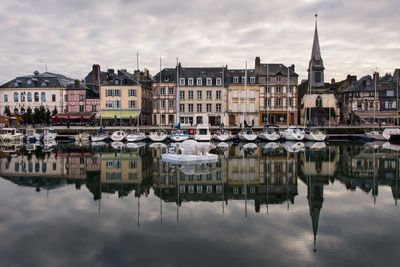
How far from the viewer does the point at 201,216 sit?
11219 millimetres

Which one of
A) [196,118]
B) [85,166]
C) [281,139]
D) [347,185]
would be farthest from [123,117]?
[347,185]

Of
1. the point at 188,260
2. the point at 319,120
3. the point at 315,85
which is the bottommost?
the point at 188,260

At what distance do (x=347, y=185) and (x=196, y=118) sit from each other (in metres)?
35.7

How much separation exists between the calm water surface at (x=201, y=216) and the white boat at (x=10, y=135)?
26.7 metres

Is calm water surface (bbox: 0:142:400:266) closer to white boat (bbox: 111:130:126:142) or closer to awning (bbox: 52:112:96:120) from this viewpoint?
white boat (bbox: 111:130:126:142)

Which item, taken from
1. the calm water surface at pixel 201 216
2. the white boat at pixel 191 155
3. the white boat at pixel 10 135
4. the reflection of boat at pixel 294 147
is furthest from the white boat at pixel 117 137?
the white boat at pixel 191 155

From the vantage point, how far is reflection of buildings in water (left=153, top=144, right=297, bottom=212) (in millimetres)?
13953

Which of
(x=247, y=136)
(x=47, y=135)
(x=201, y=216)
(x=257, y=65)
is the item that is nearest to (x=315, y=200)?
(x=201, y=216)

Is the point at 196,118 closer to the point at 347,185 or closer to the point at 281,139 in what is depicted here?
the point at 281,139

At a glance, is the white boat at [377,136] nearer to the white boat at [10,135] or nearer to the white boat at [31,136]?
the white boat at [31,136]

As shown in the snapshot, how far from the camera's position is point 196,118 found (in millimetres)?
50844

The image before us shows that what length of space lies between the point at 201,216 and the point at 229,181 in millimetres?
5798

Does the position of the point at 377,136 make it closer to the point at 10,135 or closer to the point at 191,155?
the point at 191,155

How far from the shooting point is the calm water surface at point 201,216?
8.09m
